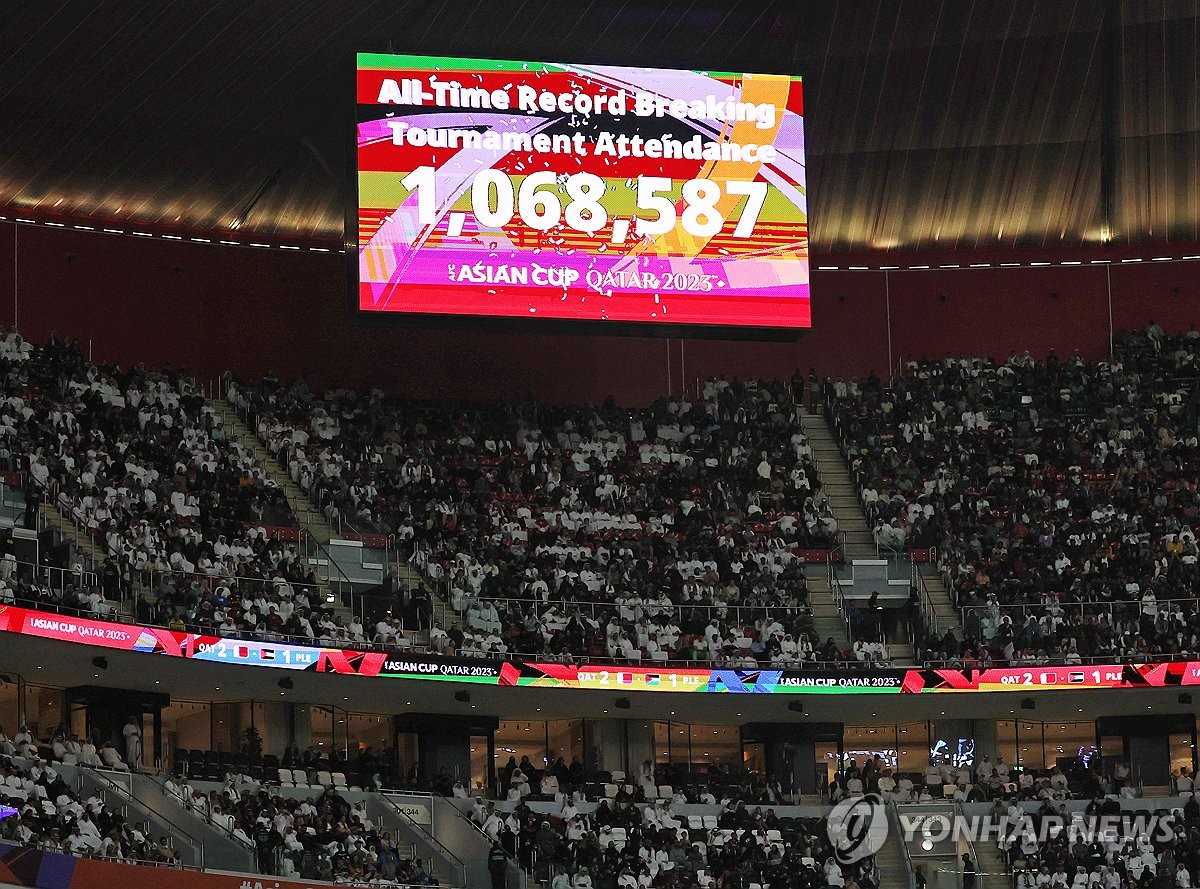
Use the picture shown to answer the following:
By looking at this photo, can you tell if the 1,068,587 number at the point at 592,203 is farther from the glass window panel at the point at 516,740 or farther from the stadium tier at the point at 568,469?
the glass window panel at the point at 516,740

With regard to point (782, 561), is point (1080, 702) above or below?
below

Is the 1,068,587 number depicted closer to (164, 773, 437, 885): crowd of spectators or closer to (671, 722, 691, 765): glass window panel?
(671, 722, 691, 765): glass window panel

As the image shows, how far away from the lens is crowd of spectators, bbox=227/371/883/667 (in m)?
40.3

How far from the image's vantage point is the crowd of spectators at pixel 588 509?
132ft

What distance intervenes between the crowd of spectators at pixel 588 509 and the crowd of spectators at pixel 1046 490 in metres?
2.07

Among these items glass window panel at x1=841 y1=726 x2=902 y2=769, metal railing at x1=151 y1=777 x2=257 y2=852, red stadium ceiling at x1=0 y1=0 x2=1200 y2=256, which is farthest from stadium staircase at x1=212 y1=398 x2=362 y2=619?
glass window panel at x1=841 y1=726 x2=902 y2=769

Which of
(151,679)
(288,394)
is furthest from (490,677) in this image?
(288,394)

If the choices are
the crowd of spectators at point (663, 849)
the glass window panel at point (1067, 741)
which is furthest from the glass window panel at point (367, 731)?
the glass window panel at point (1067, 741)

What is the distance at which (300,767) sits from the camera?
3791cm

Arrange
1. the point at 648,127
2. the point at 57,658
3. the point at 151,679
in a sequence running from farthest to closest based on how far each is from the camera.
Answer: the point at 648,127 → the point at 151,679 → the point at 57,658

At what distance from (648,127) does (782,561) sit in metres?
9.12

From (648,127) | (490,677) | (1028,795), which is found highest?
(648,127)

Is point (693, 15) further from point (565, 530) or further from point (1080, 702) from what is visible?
point (1080, 702)
